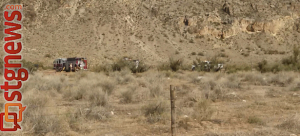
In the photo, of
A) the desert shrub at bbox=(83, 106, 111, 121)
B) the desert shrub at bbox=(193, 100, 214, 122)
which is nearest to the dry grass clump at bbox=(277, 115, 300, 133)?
the desert shrub at bbox=(193, 100, 214, 122)

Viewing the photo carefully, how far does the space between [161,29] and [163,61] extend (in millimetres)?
11963

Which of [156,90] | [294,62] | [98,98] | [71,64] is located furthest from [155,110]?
[294,62]

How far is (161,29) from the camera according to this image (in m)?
54.5

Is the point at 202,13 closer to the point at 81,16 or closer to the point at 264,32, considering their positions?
the point at 264,32

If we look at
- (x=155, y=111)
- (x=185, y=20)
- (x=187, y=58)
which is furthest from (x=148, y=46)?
(x=155, y=111)

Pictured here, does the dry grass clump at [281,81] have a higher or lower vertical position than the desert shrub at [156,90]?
lower

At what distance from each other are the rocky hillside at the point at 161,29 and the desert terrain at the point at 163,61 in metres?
0.20

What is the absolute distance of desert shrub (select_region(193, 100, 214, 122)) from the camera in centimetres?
852

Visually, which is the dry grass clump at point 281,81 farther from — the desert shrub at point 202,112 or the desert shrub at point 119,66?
the desert shrub at point 119,66

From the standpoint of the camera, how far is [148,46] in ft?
161

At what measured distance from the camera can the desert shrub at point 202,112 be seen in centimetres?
852

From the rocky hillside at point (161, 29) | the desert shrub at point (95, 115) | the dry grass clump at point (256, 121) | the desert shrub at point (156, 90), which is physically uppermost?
the rocky hillside at point (161, 29)

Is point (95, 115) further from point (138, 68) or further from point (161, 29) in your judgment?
point (161, 29)

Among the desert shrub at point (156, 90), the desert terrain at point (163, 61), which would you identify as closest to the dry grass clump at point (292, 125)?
the desert terrain at point (163, 61)
